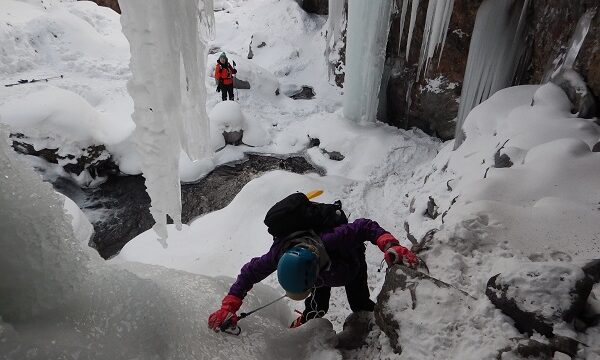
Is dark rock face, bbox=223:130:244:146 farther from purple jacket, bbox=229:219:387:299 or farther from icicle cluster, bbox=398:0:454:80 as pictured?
purple jacket, bbox=229:219:387:299

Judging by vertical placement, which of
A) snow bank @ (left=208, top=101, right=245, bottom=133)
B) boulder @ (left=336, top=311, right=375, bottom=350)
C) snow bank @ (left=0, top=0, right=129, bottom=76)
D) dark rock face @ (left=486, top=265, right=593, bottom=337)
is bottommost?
snow bank @ (left=208, top=101, right=245, bottom=133)

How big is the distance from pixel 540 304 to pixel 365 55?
22.0 feet

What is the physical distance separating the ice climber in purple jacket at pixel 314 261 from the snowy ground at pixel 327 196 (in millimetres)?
238

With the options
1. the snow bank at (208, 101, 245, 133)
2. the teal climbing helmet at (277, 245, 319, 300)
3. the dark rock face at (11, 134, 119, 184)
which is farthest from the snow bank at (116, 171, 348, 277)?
the snow bank at (208, 101, 245, 133)

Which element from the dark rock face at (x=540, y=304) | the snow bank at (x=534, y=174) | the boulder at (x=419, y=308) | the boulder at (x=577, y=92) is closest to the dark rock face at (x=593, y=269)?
the snow bank at (x=534, y=174)

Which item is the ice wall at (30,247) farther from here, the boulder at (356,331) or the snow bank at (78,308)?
the boulder at (356,331)

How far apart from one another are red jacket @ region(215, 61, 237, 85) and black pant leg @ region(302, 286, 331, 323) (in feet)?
24.4

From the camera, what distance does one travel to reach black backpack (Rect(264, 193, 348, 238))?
2273 mm

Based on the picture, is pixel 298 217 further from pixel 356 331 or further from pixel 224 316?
pixel 356 331

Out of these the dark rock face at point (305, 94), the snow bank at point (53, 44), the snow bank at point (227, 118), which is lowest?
the dark rock face at point (305, 94)

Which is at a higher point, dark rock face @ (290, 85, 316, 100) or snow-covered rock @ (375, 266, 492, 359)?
snow-covered rock @ (375, 266, 492, 359)

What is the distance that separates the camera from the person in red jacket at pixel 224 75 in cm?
927

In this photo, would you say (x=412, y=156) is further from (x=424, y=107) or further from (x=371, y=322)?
(x=371, y=322)

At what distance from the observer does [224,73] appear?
9305 mm
